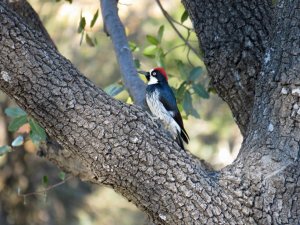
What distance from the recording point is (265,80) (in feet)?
14.9

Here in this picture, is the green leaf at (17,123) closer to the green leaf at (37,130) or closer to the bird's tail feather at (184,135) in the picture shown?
the green leaf at (37,130)

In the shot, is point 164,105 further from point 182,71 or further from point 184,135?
point 182,71

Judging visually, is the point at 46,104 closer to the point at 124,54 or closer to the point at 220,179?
the point at 220,179

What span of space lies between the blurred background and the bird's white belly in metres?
2.29

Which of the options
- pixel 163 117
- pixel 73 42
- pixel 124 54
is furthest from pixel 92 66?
pixel 124 54

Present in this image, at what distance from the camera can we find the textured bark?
13.1ft

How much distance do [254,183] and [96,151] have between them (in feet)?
2.95

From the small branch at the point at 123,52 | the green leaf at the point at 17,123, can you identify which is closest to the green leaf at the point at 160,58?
the small branch at the point at 123,52

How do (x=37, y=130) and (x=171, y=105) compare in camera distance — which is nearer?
(x=37, y=130)

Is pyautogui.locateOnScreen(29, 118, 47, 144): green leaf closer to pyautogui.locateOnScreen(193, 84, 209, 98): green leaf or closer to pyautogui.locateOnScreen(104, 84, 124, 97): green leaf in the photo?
pyautogui.locateOnScreen(104, 84, 124, 97): green leaf

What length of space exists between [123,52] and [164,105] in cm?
114

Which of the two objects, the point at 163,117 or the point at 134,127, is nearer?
the point at 134,127

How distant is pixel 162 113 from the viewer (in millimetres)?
6703

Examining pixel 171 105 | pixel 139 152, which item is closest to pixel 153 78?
pixel 171 105
